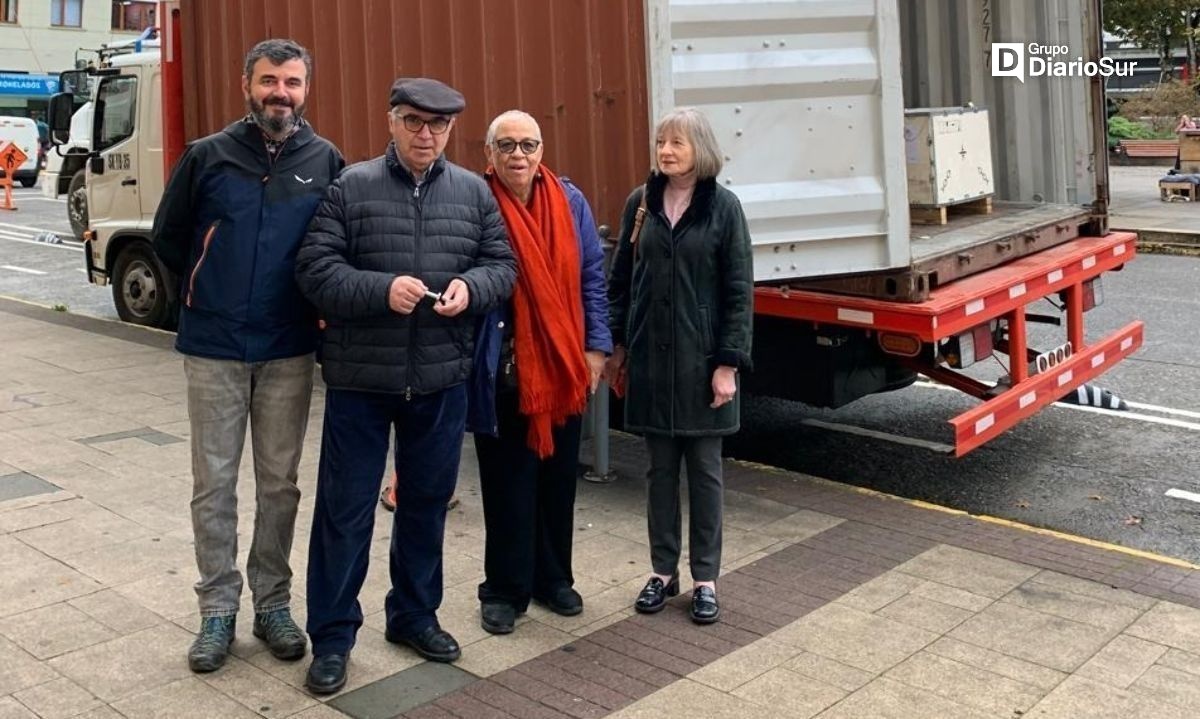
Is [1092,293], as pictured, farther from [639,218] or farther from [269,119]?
[269,119]

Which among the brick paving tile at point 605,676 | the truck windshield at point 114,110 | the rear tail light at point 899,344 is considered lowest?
the brick paving tile at point 605,676

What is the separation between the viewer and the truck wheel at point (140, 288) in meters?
11.6

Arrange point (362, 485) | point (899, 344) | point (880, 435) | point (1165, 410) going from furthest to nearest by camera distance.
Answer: point (1165, 410), point (880, 435), point (899, 344), point (362, 485)

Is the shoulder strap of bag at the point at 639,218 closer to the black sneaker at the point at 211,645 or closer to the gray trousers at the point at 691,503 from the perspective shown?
the gray trousers at the point at 691,503

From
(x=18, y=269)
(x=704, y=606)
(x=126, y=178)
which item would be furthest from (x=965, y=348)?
(x=18, y=269)

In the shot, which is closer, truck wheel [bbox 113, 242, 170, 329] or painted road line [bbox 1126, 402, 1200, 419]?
painted road line [bbox 1126, 402, 1200, 419]

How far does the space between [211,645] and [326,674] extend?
0.42 meters

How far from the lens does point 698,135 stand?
4430 mm

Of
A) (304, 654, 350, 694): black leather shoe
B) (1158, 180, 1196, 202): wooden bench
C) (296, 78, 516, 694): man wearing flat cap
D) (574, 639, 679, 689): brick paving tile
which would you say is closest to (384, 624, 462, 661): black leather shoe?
(296, 78, 516, 694): man wearing flat cap

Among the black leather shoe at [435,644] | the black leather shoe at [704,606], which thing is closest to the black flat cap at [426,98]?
the black leather shoe at [435,644]

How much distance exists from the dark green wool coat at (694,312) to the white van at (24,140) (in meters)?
33.3

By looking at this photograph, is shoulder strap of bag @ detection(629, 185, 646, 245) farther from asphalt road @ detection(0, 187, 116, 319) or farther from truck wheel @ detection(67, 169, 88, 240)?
truck wheel @ detection(67, 169, 88, 240)

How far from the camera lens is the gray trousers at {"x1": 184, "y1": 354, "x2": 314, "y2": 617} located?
3998 mm

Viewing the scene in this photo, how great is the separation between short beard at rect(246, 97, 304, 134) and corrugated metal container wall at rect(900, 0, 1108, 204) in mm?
5341
